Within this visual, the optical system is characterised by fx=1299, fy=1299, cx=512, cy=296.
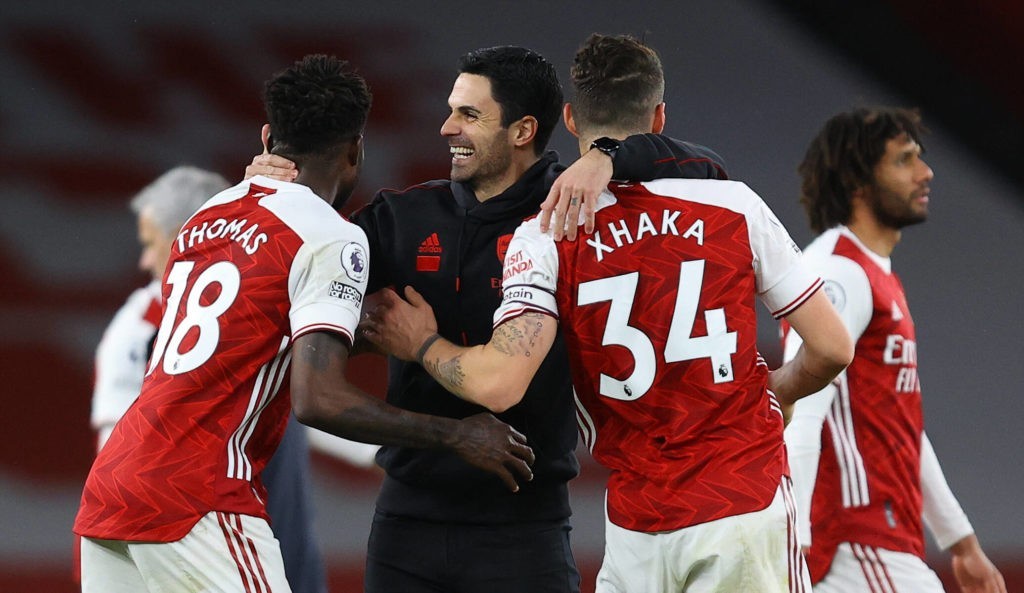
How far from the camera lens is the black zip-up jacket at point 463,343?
10.6 feet

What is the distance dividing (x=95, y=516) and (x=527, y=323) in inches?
39.4

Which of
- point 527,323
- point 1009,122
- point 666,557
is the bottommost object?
point 666,557

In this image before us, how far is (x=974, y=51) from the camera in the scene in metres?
8.79

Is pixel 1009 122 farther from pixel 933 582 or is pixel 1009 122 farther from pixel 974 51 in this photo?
pixel 933 582

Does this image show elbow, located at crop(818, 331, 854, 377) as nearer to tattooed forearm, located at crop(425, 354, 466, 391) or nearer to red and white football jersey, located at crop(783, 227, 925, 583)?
tattooed forearm, located at crop(425, 354, 466, 391)

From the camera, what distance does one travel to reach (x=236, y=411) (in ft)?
9.06

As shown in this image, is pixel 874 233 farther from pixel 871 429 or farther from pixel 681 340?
pixel 681 340

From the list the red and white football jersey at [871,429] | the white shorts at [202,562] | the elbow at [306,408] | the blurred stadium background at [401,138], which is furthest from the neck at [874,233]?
the blurred stadium background at [401,138]

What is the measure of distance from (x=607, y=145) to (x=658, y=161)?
0.14 meters

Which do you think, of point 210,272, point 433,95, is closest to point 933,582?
point 210,272

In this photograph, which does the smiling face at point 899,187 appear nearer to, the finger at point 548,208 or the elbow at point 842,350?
the elbow at point 842,350

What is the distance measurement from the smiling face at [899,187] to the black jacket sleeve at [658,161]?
1651 mm

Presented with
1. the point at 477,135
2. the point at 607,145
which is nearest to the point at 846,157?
the point at 477,135

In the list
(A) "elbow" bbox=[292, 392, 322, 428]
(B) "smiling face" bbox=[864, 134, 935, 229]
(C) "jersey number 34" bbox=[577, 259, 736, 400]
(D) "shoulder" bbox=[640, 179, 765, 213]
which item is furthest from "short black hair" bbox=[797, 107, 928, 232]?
(A) "elbow" bbox=[292, 392, 322, 428]
